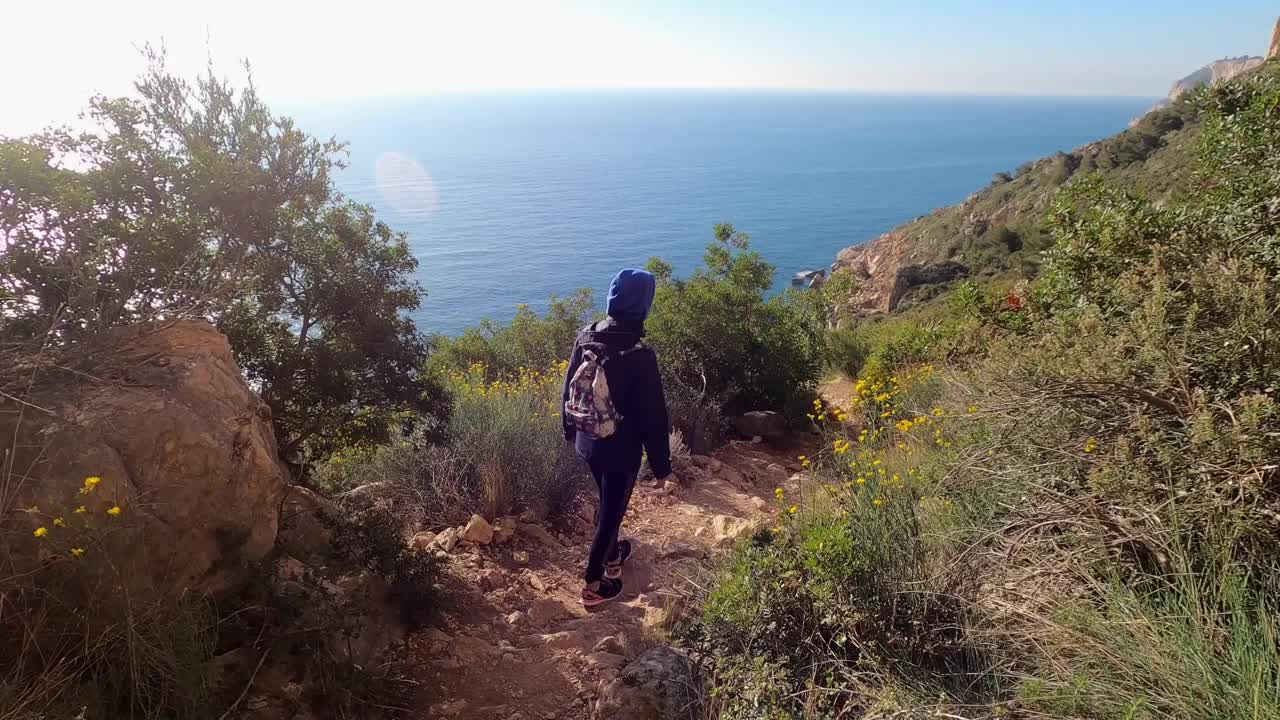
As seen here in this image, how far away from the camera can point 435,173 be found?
113 m

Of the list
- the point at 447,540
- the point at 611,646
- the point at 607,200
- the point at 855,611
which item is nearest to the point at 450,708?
the point at 611,646

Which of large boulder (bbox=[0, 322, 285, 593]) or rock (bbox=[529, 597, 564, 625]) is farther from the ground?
large boulder (bbox=[0, 322, 285, 593])

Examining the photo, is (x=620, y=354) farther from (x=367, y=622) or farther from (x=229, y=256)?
(x=229, y=256)

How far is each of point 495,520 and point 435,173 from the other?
11898 cm

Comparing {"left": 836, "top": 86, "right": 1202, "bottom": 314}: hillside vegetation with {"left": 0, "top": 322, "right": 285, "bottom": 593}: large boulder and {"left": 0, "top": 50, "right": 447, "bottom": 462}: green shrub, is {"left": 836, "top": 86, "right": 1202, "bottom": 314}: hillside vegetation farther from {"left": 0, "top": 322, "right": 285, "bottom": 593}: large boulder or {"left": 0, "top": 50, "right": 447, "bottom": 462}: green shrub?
{"left": 0, "top": 322, "right": 285, "bottom": 593}: large boulder

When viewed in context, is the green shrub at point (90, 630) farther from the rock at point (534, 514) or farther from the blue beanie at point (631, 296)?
the rock at point (534, 514)

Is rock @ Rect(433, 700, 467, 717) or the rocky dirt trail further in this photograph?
the rocky dirt trail

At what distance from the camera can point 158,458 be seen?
2623 mm

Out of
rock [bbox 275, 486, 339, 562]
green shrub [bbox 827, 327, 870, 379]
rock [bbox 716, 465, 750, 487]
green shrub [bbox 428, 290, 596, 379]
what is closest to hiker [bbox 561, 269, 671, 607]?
rock [bbox 275, 486, 339, 562]

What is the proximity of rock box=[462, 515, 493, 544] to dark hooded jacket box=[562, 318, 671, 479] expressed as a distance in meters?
1.23

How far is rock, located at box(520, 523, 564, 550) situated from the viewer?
495cm

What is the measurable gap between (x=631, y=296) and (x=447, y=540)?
7.39 ft

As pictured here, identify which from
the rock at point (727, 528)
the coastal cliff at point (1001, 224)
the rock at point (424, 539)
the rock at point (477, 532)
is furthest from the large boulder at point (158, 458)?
the coastal cliff at point (1001, 224)

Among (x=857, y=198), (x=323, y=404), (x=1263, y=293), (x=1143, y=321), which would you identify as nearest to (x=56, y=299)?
(x=323, y=404)
